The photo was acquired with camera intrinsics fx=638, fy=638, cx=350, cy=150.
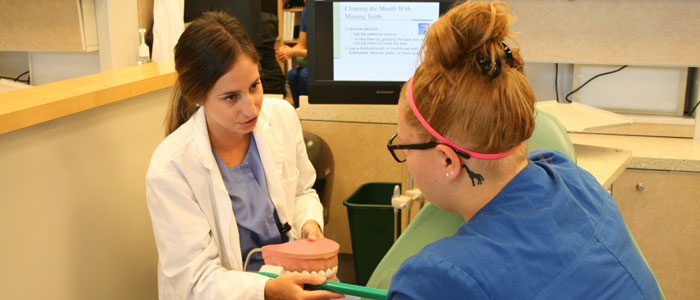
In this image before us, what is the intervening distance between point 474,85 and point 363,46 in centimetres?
141

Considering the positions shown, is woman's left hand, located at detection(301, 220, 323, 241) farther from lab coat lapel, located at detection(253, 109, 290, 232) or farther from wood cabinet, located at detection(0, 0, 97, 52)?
wood cabinet, located at detection(0, 0, 97, 52)

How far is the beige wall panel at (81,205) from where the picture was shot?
138cm

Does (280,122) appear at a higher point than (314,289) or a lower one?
higher

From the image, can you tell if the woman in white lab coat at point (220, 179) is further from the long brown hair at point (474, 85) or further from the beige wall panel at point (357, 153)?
the beige wall panel at point (357, 153)

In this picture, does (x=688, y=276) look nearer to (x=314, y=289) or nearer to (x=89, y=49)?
(x=314, y=289)

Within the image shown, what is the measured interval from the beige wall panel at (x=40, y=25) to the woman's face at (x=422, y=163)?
2681 millimetres

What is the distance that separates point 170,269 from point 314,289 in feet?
1.20

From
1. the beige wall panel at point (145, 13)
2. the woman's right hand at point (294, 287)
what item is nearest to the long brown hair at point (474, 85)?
the woman's right hand at point (294, 287)

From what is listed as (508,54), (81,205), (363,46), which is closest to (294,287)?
(81,205)

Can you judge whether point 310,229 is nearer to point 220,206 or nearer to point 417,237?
point 220,206

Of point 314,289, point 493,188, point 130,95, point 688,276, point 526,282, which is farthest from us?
point 688,276

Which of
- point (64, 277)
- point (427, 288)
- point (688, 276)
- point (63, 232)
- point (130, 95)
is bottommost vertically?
point (688, 276)

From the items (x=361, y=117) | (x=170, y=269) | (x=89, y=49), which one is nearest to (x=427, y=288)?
(x=170, y=269)

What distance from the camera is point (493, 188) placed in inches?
38.7
